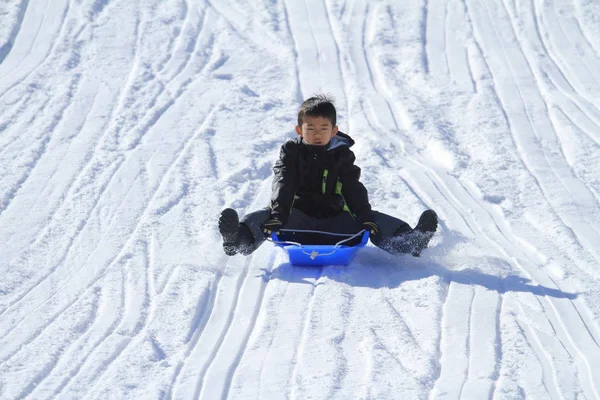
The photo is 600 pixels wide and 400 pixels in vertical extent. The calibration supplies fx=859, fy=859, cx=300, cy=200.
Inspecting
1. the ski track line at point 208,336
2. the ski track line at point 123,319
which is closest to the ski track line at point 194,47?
the ski track line at point 123,319

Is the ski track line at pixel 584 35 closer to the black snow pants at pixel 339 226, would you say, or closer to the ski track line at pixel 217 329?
the black snow pants at pixel 339 226

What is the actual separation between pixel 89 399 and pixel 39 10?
5959mm

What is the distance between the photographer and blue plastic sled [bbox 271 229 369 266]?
412 cm

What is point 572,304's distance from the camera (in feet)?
12.2

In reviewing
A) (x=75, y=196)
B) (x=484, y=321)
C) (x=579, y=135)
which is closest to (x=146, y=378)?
(x=484, y=321)

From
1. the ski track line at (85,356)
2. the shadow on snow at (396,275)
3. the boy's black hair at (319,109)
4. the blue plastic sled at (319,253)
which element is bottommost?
the ski track line at (85,356)

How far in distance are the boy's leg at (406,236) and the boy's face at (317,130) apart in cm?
52

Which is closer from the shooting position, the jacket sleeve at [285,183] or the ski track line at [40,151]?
the jacket sleeve at [285,183]

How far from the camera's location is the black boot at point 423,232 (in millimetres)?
4145

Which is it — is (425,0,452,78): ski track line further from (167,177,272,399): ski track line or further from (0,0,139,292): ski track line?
(167,177,272,399): ski track line

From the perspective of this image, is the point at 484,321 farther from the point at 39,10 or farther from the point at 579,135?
the point at 39,10

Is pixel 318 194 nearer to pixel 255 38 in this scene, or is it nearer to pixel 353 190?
pixel 353 190

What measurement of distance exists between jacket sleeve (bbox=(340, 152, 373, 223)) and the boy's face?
16cm

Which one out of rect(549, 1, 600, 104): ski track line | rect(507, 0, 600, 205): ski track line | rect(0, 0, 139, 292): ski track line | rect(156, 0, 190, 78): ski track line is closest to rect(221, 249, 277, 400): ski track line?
rect(0, 0, 139, 292): ski track line
